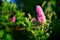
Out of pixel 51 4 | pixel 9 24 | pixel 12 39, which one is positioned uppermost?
pixel 51 4

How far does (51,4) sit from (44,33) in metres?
0.79

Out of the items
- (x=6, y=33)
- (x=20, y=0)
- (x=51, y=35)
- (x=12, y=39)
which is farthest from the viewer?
(x=20, y=0)

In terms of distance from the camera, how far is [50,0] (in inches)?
68.2

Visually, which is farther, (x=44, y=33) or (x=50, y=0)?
(x=50, y=0)

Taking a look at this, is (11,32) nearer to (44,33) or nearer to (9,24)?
(9,24)

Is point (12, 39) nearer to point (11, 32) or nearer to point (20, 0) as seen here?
point (11, 32)

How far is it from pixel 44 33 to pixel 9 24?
21.6 inches

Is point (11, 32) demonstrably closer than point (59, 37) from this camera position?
No

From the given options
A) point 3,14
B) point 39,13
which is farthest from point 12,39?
point 39,13

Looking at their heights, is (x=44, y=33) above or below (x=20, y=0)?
below

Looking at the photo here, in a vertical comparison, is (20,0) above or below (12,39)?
above

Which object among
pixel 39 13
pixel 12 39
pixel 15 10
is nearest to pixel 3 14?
pixel 15 10

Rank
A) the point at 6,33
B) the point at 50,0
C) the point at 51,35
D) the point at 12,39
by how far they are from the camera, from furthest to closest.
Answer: the point at 50,0 → the point at 6,33 → the point at 12,39 → the point at 51,35

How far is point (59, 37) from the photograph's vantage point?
39.7 inches
